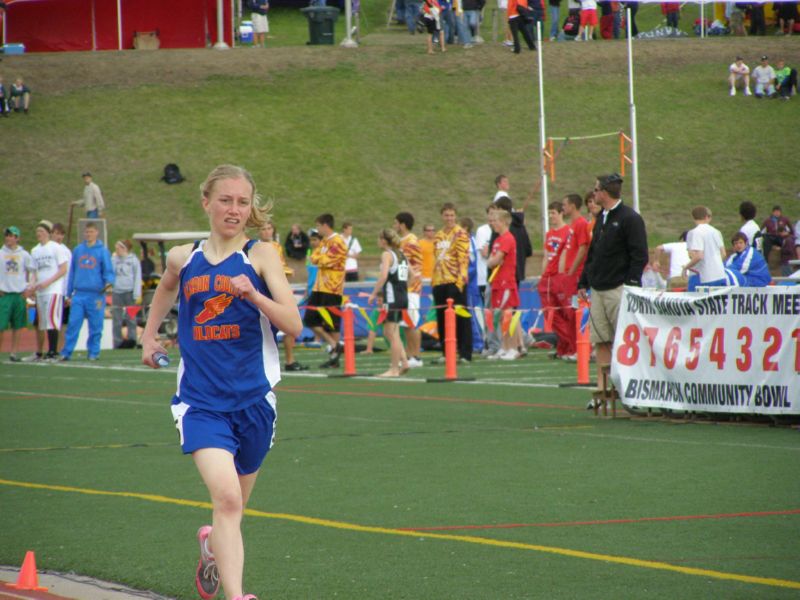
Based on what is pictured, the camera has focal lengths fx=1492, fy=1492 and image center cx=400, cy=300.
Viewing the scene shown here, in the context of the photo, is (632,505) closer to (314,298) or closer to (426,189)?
(314,298)

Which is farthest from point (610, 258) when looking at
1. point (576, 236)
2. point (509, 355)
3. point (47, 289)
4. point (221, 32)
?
point (221, 32)

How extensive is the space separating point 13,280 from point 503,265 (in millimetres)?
7944

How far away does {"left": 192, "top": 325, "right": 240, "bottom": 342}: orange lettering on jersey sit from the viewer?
5973mm

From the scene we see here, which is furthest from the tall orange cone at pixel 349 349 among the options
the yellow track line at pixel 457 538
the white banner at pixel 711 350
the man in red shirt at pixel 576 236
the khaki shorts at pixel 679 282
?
the yellow track line at pixel 457 538

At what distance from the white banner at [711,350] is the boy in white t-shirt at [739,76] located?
42886 millimetres

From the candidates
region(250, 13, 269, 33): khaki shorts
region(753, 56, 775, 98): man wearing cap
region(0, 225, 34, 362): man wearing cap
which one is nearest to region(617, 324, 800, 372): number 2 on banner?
region(0, 225, 34, 362): man wearing cap

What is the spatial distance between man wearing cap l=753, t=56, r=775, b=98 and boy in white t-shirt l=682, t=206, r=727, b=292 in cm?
3546

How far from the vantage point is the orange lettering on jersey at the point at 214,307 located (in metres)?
5.96

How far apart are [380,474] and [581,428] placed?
3.08 meters

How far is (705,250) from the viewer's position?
64.2ft

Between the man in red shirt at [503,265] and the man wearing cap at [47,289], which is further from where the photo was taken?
the man wearing cap at [47,289]

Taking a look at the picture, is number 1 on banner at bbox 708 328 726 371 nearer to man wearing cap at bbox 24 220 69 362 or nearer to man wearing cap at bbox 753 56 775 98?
man wearing cap at bbox 24 220 69 362

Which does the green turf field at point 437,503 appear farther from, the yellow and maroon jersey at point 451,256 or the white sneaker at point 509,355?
the white sneaker at point 509,355

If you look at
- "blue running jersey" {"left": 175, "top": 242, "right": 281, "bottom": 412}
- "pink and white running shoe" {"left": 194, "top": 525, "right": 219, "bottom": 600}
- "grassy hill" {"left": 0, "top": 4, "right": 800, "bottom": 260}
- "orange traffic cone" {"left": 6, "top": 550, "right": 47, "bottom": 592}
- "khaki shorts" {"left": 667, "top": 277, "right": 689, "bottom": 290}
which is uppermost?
"grassy hill" {"left": 0, "top": 4, "right": 800, "bottom": 260}
